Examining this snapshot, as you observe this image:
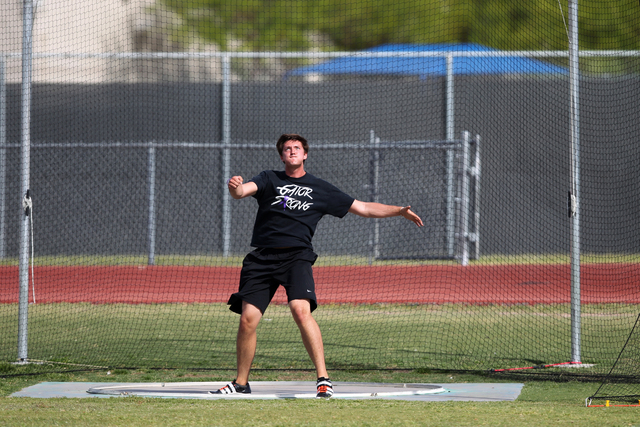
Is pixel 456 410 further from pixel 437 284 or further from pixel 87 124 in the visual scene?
pixel 87 124

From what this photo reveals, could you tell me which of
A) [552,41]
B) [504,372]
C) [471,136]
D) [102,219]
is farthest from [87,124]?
[552,41]

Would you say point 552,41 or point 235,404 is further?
point 552,41

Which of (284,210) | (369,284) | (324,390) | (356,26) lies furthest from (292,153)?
(356,26)

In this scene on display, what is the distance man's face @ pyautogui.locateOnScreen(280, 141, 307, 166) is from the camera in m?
5.70

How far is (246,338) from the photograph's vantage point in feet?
18.3

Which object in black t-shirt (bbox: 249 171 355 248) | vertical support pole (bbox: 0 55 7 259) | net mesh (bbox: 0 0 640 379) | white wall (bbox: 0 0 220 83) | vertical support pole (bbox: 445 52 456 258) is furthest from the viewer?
white wall (bbox: 0 0 220 83)

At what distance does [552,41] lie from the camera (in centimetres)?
4334

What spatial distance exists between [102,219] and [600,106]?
10.2 metres

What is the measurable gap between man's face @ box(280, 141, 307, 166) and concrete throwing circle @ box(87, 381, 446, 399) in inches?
64.6

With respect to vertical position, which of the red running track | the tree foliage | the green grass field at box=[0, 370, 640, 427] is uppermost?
the tree foliage

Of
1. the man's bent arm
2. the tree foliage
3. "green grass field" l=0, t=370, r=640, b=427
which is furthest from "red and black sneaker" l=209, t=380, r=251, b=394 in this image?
the tree foliage

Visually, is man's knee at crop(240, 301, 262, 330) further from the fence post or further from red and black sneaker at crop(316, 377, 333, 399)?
the fence post

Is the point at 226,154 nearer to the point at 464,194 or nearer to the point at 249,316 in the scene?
the point at 464,194

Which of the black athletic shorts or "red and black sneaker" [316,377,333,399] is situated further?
the black athletic shorts
